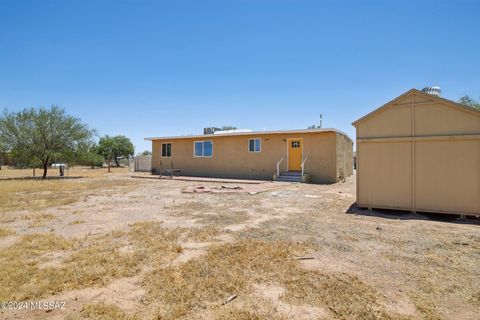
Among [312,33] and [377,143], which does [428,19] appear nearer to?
[312,33]

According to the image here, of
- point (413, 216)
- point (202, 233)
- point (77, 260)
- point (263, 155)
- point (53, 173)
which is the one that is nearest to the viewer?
point (77, 260)

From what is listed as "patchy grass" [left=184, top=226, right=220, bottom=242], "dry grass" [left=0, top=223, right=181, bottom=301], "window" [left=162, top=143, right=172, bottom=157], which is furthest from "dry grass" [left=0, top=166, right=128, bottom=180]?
"patchy grass" [left=184, top=226, right=220, bottom=242]

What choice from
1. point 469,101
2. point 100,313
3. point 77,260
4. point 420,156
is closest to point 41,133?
point 77,260

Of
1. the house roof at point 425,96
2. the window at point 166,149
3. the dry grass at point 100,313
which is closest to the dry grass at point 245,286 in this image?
the dry grass at point 100,313

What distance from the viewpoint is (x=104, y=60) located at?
41.1 ft

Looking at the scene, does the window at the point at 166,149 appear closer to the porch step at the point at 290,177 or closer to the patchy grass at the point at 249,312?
the porch step at the point at 290,177

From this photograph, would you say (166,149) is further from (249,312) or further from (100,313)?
(249,312)

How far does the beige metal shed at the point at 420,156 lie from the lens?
5.59m

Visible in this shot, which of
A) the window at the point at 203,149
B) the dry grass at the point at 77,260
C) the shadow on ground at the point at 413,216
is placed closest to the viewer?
the dry grass at the point at 77,260

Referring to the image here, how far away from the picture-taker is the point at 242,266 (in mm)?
3086

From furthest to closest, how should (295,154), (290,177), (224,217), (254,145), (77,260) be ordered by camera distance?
(254,145) → (295,154) → (290,177) → (224,217) → (77,260)

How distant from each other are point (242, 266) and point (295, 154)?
11.8 m

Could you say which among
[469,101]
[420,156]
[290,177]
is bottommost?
[290,177]

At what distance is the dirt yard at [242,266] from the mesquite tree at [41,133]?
535 inches
